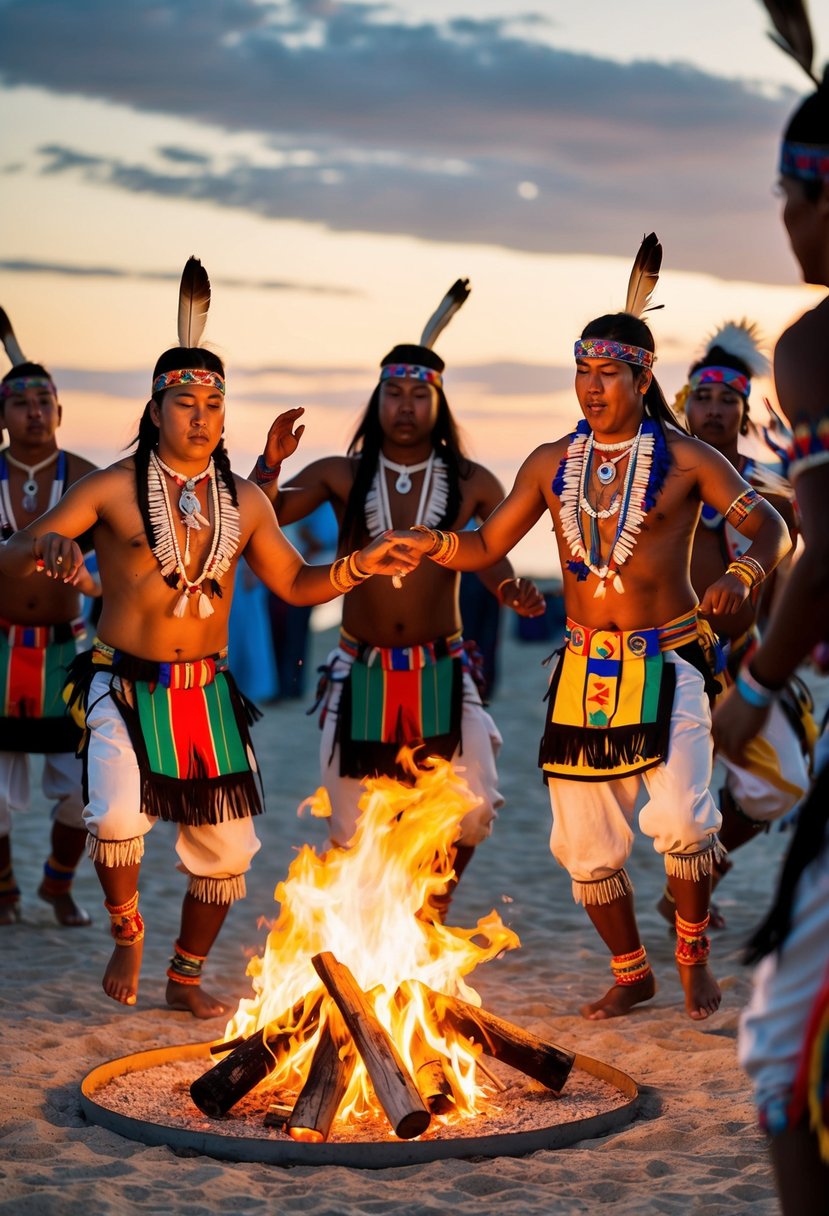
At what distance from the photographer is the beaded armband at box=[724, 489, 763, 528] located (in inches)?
207

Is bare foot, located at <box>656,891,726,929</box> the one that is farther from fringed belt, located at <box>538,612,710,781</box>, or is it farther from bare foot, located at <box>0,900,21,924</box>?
bare foot, located at <box>0,900,21,924</box>

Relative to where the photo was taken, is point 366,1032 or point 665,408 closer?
point 366,1032

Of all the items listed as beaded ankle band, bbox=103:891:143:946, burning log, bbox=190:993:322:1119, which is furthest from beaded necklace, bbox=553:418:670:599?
beaded ankle band, bbox=103:891:143:946

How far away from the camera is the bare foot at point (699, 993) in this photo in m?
5.31

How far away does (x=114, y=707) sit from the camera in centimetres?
531

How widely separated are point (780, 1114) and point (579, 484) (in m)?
3.20

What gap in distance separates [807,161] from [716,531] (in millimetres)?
4108

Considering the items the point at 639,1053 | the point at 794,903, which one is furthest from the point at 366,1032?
the point at 794,903

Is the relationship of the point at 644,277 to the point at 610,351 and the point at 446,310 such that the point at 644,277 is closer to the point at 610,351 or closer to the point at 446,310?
the point at 610,351

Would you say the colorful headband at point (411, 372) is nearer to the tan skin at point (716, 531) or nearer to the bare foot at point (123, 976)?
the tan skin at point (716, 531)

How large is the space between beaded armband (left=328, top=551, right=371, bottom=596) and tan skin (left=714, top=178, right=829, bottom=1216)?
9.05 ft

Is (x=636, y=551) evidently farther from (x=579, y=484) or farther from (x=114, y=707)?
(x=114, y=707)

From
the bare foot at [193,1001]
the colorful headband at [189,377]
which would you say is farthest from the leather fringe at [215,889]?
the colorful headband at [189,377]

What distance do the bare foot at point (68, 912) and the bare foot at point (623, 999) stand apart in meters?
2.60
